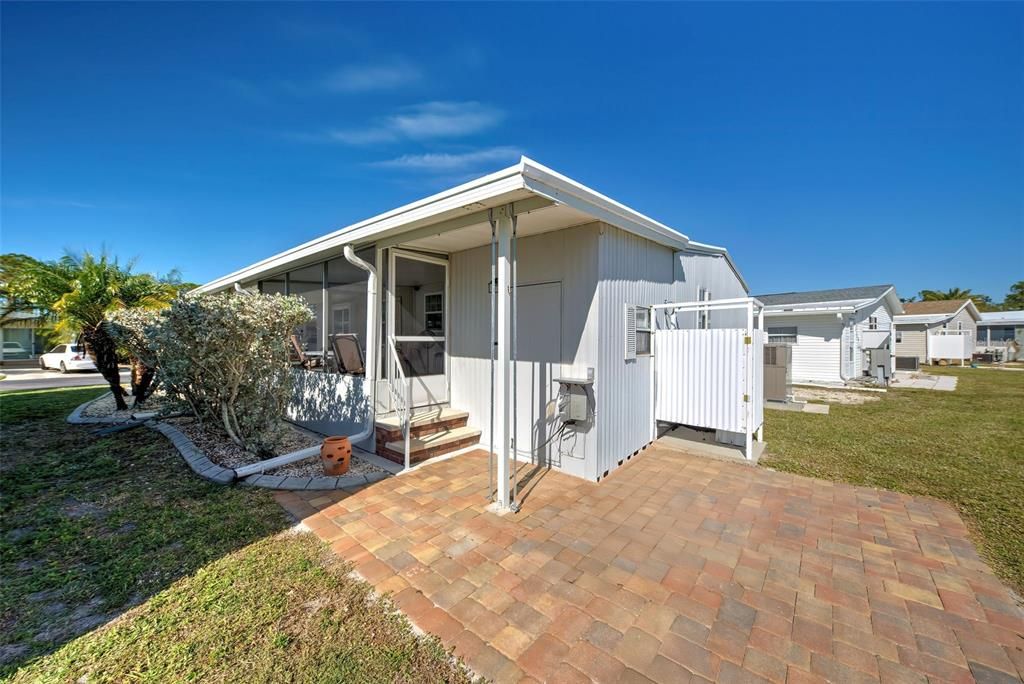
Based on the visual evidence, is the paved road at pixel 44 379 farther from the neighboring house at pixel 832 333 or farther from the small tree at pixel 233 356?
the neighboring house at pixel 832 333

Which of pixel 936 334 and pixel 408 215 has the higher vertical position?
pixel 408 215

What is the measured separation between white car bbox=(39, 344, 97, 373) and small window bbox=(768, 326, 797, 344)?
2971cm

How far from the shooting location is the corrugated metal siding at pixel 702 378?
4.94 meters

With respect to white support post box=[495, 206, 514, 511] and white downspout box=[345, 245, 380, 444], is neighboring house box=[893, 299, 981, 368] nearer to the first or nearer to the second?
white support post box=[495, 206, 514, 511]

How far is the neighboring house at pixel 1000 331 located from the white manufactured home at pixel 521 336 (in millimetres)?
38401

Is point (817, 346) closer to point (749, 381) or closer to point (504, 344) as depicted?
point (749, 381)

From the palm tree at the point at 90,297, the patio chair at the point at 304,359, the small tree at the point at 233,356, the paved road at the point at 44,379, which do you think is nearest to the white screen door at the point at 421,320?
the small tree at the point at 233,356

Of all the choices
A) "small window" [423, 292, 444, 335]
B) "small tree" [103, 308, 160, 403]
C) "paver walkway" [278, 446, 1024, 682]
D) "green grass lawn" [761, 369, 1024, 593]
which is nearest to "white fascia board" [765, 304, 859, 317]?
"green grass lawn" [761, 369, 1024, 593]

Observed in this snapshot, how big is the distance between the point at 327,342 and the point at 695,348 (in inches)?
229

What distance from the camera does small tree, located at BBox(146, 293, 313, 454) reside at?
4.36m

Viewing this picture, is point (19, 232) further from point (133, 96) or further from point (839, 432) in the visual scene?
point (839, 432)

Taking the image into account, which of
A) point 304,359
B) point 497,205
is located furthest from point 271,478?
point 497,205

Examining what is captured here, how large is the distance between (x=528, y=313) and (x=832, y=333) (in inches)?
589

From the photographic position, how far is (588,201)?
383 cm
